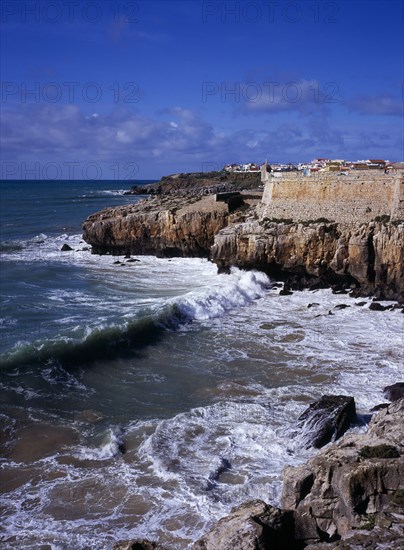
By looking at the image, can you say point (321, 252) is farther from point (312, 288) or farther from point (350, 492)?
point (350, 492)

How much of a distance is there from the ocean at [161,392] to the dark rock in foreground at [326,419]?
13.6 inches

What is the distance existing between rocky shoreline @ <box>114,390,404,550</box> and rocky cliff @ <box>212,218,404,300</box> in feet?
57.2

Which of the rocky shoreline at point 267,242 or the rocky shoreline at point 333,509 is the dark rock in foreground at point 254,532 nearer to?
the rocky shoreline at point 333,509

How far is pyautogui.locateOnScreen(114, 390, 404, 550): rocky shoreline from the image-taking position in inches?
265

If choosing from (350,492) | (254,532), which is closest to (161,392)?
(350,492)

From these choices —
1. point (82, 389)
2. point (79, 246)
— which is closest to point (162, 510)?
point (82, 389)

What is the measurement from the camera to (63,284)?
29.5 m

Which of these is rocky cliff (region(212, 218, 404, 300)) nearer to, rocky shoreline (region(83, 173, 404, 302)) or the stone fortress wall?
rocky shoreline (region(83, 173, 404, 302))

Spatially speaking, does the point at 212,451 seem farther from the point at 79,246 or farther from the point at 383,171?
the point at 79,246

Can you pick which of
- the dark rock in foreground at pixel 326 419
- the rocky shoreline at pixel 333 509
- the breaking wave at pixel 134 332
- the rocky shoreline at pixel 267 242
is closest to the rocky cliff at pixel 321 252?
the rocky shoreline at pixel 267 242

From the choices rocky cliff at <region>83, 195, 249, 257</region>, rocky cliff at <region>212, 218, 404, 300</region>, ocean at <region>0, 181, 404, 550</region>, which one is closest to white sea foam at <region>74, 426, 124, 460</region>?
ocean at <region>0, 181, 404, 550</region>

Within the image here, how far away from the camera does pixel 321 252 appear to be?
1086 inches

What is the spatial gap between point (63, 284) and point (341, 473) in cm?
2365

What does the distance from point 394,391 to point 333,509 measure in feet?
24.4
